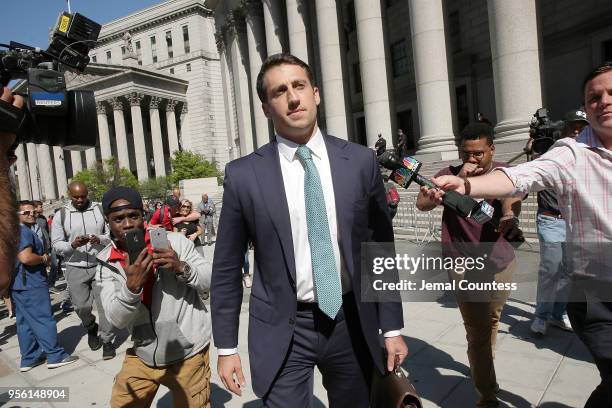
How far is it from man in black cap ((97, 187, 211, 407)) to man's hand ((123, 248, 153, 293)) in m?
0.23

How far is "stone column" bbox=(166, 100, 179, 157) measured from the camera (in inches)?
2377

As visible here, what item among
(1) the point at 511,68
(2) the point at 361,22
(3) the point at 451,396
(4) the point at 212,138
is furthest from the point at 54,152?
(3) the point at 451,396

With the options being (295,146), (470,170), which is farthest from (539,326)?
(295,146)

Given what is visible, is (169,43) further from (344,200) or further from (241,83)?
(344,200)

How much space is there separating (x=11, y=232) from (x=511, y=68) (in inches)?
552

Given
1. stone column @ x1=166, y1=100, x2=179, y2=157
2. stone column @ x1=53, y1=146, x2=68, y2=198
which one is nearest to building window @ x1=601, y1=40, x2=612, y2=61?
stone column @ x1=166, y1=100, x2=179, y2=157

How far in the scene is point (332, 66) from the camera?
22156 millimetres

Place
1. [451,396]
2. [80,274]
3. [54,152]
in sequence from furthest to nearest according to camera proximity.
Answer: [54,152], [80,274], [451,396]

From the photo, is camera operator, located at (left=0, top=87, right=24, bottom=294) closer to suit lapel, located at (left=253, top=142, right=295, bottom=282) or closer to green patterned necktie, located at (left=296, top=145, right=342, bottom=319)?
suit lapel, located at (left=253, top=142, right=295, bottom=282)

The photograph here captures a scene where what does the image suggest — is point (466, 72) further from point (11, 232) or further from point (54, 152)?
point (54, 152)

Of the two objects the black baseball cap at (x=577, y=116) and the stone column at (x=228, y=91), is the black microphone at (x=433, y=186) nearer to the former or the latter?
the black baseball cap at (x=577, y=116)

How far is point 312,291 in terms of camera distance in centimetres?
226

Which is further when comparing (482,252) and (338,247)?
(482,252)

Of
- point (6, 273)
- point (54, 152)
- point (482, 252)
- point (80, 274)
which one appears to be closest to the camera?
point (6, 273)
